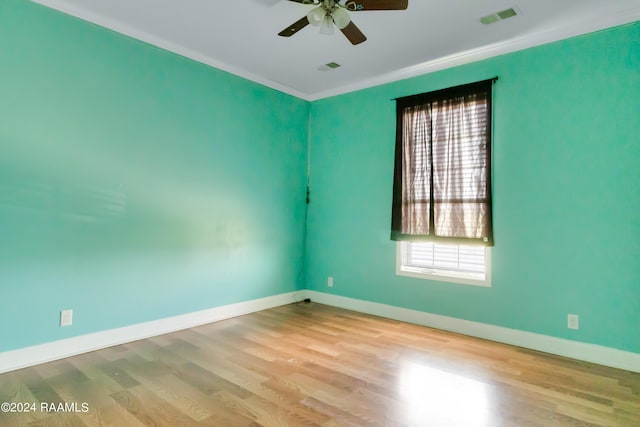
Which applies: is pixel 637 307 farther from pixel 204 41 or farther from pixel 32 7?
pixel 32 7

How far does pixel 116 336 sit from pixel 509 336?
3.74m

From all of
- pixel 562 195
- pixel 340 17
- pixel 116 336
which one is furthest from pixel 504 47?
pixel 116 336

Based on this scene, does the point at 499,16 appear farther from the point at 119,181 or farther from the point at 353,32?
the point at 119,181

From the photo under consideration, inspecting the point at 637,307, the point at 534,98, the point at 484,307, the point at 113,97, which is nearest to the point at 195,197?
the point at 113,97

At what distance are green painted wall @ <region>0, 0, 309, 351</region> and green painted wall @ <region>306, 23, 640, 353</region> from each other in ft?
6.51

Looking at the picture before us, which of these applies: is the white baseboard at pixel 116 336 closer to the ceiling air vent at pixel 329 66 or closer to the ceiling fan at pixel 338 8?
the ceiling air vent at pixel 329 66

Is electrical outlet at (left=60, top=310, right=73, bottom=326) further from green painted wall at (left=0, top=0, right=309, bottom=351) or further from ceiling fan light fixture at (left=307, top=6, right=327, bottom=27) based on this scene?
ceiling fan light fixture at (left=307, top=6, right=327, bottom=27)

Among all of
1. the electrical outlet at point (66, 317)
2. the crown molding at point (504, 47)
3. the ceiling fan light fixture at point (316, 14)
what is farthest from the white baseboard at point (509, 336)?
the ceiling fan light fixture at point (316, 14)

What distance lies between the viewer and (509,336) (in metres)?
3.44

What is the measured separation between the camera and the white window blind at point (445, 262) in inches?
146

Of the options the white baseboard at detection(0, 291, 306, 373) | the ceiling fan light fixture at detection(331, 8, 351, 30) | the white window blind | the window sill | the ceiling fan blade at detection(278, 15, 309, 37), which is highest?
the ceiling fan blade at detection(278, 15, 309, 37)

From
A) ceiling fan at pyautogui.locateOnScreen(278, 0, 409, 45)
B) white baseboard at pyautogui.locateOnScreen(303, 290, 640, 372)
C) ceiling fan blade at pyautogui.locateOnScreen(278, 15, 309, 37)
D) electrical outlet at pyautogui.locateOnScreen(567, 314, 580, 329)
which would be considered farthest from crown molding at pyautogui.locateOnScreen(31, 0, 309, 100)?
electrical outlet at pyautogui.locateOnScreen(567, 314, 580, 329)

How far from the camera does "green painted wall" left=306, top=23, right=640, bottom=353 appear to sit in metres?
2.95

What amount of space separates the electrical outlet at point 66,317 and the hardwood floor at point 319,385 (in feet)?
0.98
